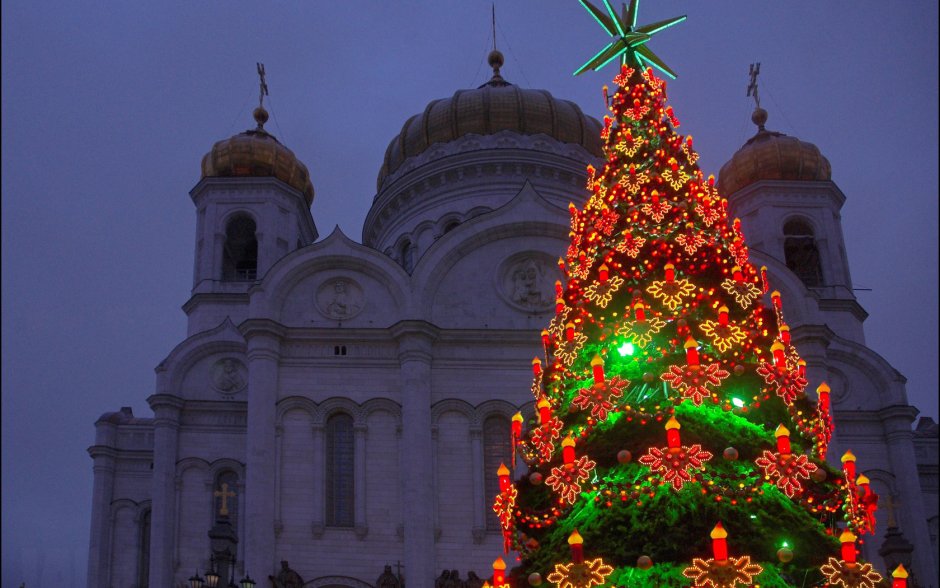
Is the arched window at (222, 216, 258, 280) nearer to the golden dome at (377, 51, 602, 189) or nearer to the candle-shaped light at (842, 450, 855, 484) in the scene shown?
the golden dome at (377, 51, 602, 189)

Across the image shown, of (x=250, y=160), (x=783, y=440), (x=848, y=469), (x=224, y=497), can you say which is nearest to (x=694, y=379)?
(x=783, y=440)

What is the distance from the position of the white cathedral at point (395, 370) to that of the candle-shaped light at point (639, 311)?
32.9ft

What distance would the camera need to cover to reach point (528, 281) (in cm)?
2706

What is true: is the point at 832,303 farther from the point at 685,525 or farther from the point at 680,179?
the point at 685,525

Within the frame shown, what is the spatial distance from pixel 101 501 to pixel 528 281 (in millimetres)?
14942

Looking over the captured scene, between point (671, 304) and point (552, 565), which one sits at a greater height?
point (671, 304)

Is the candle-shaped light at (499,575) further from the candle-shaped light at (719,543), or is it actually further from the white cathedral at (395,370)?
the white cathedral at (395,370)

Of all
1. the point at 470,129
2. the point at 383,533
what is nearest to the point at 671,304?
the point at 383,533

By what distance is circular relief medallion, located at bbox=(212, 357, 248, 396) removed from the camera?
3006 cm

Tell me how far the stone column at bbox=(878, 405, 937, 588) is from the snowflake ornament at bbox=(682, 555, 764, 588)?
20.0 metres

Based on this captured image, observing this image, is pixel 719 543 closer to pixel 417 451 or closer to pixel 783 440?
pixel 783 440

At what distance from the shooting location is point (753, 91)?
1436 inches

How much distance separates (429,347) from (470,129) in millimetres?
11886

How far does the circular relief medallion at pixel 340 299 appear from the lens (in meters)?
26.6
